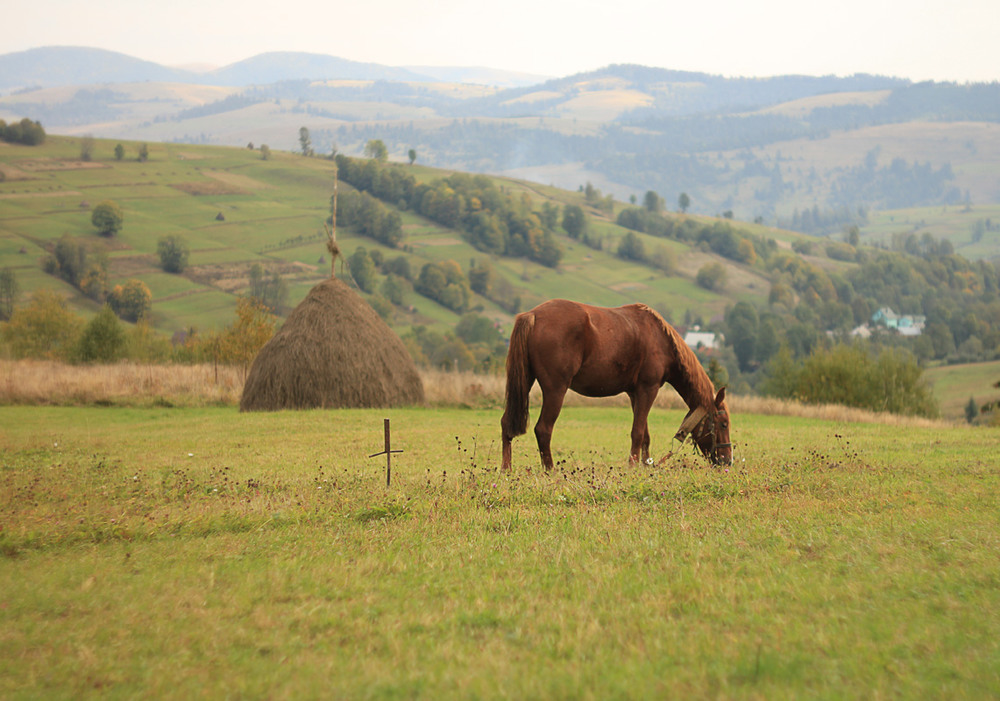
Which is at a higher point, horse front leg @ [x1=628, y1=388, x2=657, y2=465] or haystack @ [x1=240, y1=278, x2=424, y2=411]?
horse front leg @ [x1=628, y1=388, x2=657, y2=465]

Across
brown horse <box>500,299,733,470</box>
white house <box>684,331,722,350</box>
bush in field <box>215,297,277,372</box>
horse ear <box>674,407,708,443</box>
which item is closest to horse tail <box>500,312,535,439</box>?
brown horse <box>500,299,733,470</box>

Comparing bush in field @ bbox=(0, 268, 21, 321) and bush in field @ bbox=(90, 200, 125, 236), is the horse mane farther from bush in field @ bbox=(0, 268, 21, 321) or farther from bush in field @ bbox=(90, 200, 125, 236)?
bush in field @ bbox=(90, 200, 125, 236)

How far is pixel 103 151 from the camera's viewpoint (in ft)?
429

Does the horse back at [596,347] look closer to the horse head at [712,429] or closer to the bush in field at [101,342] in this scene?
the horse head at [712,429]

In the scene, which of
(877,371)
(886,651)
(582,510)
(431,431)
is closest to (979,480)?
(582,510)

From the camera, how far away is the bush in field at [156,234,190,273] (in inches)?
3787

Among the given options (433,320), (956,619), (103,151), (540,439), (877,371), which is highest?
(103,151)

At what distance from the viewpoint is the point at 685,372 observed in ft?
36.9

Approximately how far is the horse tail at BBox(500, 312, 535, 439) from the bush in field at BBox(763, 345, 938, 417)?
27.6m

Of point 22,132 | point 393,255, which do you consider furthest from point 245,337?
point 22,132

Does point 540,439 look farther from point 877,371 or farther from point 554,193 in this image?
point 554,193

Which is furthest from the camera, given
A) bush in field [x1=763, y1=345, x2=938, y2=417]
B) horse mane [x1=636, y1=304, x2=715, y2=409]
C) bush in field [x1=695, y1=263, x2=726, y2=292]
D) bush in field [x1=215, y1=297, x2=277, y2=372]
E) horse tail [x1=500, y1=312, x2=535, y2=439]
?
bush in field [x1=695, y1=263, x2=726, y2=292]

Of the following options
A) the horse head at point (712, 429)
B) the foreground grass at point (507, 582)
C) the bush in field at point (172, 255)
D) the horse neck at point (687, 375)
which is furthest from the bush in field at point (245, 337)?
the bush in field at point (172, 255)

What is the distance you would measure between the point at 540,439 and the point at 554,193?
18276 centimetres
